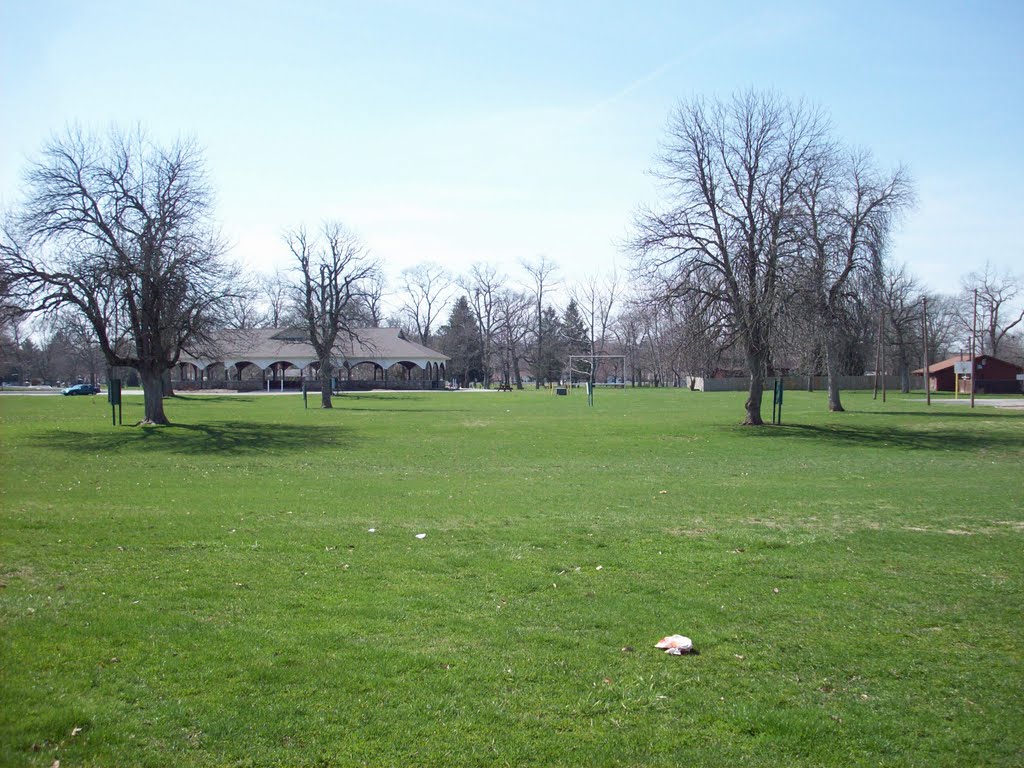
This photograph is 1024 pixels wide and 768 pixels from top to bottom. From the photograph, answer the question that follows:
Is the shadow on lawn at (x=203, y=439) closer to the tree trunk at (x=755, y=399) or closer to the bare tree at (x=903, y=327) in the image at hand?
the tree trunk at (x=755, y=399)

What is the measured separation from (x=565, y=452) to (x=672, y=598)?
54.8 ft

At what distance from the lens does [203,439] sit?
2802cm

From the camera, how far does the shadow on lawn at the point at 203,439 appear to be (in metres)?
24.8

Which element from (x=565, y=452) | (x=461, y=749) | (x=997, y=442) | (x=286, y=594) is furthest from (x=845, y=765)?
(x=997, y=442)

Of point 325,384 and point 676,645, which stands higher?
point 325,384

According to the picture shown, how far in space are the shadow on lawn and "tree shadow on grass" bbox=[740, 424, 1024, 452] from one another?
57.1ft

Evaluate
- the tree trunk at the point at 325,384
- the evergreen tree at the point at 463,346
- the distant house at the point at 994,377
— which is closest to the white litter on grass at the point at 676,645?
the tree trunk at the point at 325,384

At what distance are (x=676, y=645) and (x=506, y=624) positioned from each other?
4.98 ft

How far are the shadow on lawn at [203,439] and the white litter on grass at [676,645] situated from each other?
19.6 meters

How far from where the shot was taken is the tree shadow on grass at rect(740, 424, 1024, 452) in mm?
27737

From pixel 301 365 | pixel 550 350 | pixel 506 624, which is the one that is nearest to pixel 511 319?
pixel 550 350

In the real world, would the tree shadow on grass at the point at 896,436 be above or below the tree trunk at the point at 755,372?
below

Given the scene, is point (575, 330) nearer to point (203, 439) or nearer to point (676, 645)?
point (203, 439)

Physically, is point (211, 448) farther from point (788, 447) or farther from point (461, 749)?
point (461, 749)
